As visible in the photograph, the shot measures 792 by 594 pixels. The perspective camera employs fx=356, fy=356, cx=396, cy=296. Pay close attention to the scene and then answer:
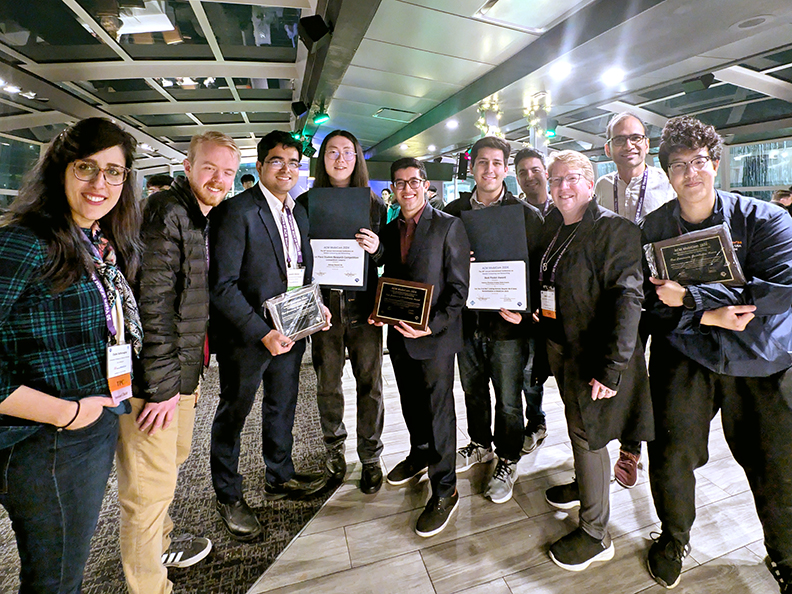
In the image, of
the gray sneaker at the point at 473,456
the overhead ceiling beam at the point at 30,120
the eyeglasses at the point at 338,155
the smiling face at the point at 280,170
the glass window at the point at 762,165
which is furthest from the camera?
the glass window at the point at 762,165

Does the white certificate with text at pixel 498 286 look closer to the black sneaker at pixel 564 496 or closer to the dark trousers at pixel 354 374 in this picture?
the dark trousers at pixel 354 374

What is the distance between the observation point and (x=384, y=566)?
5.12ft

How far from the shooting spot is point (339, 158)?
1.82 metres

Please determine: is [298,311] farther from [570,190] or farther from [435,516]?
[570,190]

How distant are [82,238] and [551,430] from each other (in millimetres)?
2893

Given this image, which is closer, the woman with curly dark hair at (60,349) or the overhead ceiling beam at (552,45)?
the woman with curly dark hair at (60,349)

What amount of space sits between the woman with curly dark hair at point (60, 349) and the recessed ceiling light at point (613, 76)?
4.71m

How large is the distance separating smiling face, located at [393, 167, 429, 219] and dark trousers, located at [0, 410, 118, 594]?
4.59ft

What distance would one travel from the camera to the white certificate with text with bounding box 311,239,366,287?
1.76 m

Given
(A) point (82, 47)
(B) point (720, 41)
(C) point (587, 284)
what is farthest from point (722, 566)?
(A) point (82, 47)

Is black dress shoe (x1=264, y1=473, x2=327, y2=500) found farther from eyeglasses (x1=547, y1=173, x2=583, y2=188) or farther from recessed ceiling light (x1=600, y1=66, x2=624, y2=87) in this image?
recessed ceiling light (x1=600, y1=66, x2=624, y2=87)

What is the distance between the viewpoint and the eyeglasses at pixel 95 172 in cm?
96

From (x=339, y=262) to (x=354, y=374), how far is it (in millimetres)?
664

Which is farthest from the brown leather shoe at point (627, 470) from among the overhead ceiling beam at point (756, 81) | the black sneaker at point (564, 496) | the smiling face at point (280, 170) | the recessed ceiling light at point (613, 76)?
the overhead ceiling beam at point (756, 81)
